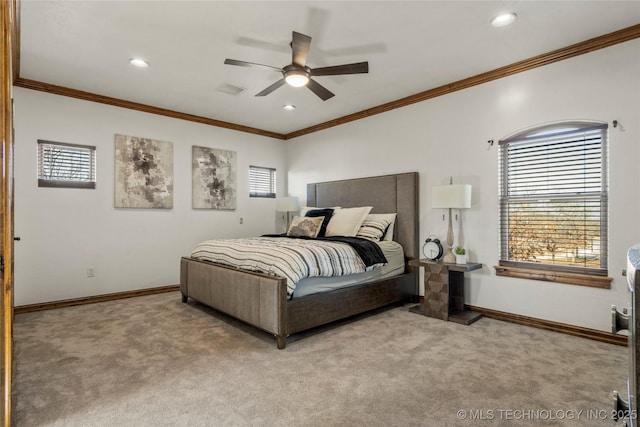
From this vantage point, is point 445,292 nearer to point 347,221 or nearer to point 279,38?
point 347,221

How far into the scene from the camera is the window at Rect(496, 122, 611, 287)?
10.0 feet

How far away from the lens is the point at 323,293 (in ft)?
10.4

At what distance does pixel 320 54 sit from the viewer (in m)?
3.27

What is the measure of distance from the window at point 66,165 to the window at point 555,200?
16.3 ft

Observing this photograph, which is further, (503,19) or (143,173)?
(143,173)

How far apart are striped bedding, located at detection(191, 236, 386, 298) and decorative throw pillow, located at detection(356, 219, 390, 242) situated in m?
0.70

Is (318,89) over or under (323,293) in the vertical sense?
over

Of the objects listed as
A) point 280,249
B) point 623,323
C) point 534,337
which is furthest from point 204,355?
point 534,337

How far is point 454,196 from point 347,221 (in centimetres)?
147

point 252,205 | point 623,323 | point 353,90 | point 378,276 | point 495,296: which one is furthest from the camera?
point 252,205

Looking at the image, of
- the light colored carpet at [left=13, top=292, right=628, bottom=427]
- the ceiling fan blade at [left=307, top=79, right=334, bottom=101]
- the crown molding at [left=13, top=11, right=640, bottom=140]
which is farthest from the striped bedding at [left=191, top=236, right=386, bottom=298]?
the crown molding at [left=13, top=11, right=640, bottom=140]

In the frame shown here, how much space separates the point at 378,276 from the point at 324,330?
1.00m

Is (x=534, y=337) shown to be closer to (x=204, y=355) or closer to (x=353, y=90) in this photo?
(x=204, y=355)

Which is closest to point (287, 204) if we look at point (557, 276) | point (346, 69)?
point (346, 69)
